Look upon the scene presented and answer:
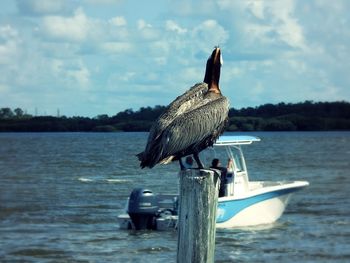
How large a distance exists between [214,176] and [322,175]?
123 ft

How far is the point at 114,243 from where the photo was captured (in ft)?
65.6

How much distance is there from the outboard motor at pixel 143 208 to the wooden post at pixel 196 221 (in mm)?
13356

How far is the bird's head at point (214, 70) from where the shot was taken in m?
8.41

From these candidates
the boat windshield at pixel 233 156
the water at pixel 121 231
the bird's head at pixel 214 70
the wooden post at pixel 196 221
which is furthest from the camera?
the boat windshield at pixel 233 156

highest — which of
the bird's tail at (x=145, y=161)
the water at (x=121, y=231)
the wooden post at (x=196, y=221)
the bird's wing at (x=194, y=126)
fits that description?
the bird's wing at (x=194, y=126)

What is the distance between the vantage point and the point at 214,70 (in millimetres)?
8438

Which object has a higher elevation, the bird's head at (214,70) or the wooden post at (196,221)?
the bird's head at (214,70)

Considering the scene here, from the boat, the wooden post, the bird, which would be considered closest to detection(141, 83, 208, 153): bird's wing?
the bird

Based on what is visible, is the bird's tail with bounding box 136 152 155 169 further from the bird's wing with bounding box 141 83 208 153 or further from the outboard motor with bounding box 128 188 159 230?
the outboard motor with bounding box 128 188 159 230

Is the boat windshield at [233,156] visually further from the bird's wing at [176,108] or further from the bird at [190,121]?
the bird's wing at [176,108]

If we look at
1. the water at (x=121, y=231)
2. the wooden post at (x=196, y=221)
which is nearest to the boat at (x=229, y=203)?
the water at (x=121, y=231)

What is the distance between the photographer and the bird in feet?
26.9

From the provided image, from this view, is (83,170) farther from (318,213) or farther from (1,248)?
(1,248)

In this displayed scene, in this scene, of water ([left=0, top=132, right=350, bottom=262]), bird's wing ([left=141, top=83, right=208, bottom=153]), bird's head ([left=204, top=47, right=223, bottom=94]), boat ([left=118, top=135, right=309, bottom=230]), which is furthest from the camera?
boat ([left=118, top=135, right=309, bottom=230])
